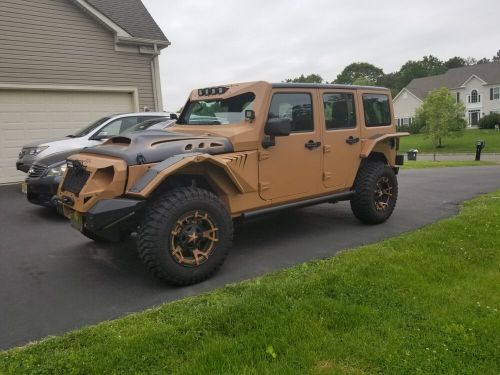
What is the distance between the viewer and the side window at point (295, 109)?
525cm

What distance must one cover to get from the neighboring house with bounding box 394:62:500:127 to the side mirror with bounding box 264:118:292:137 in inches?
2273

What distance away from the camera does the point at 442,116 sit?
43.3m

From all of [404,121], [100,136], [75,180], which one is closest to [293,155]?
[75,180]

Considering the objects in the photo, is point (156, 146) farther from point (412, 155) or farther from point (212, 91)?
point (412, 155)

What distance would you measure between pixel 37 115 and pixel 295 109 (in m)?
8.67

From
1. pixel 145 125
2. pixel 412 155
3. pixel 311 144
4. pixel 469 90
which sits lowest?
pixel 412 155

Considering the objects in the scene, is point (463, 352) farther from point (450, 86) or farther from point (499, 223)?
point (450, 86)

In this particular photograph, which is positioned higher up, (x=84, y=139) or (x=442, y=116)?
(x=442, y=116)

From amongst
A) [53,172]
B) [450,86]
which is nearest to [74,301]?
[53,172]

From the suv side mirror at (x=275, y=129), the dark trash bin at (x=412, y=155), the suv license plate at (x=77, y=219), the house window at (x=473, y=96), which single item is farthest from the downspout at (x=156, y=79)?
the house window at (x=473, y=96)

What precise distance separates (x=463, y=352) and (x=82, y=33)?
12.3 metres

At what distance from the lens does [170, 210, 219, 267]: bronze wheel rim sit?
165 inches

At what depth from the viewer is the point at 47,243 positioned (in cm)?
587

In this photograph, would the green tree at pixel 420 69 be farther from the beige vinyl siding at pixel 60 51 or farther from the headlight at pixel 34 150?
the headlight at pixel 34 150
